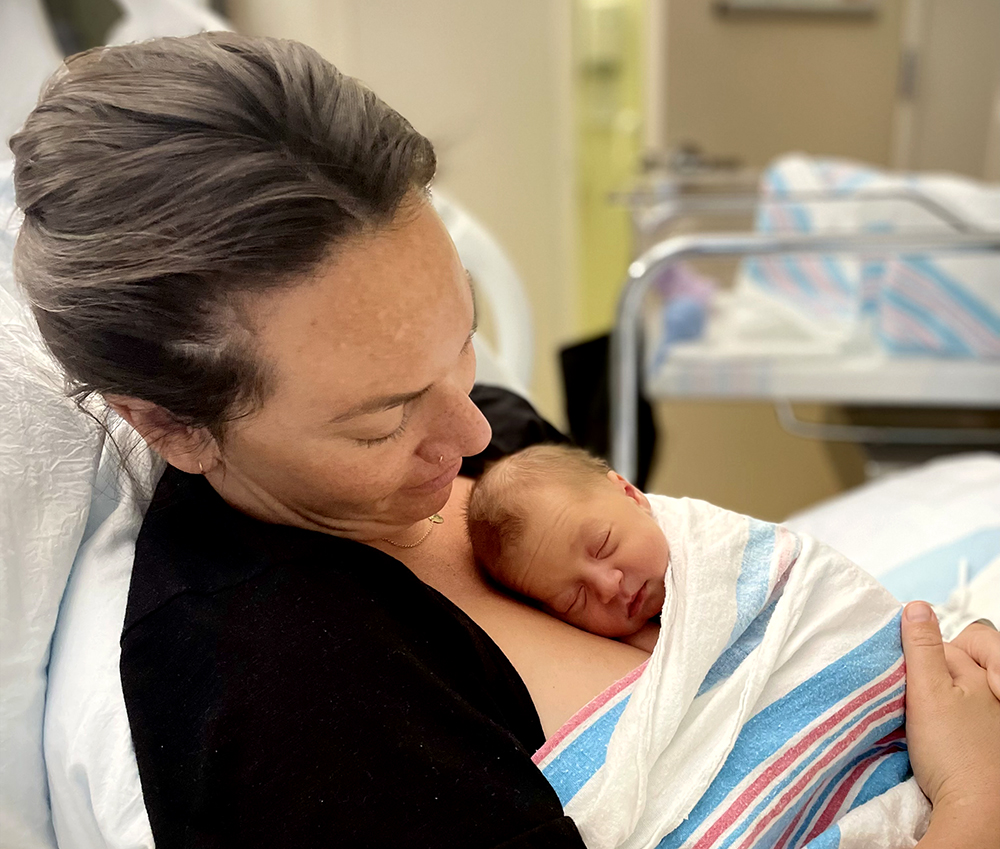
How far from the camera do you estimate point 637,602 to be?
2.54 feet

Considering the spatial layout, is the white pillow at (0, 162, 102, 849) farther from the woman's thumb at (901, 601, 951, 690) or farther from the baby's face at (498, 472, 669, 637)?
the woman's thumb at (901, 601, 951, 690)

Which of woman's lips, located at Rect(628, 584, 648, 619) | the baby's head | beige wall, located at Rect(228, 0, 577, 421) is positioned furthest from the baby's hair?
beige wall, located at Rect(228, 0, 577, 421)

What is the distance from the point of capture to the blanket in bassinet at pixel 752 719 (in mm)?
622

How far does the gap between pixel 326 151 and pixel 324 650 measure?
301 millimetres

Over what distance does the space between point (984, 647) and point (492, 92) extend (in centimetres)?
196

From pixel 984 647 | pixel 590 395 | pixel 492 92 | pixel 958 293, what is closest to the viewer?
pixel 984 647

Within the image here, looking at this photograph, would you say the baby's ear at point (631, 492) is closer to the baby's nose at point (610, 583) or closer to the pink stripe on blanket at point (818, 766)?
the baby's nose at point (610, 583)

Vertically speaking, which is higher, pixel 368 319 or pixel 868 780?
pixel 368 319

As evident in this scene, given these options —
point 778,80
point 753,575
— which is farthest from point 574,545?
point 778,80

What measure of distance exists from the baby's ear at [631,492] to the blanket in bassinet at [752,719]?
0.07 meters

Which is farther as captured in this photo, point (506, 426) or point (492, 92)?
point (492, 92)

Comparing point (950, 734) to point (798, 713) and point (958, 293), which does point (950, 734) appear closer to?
point (798, 713)

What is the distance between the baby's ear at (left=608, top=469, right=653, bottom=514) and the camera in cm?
84

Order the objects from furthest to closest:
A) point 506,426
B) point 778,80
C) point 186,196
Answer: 1. point 778,80
2. point 506,426
3. point 186,196
